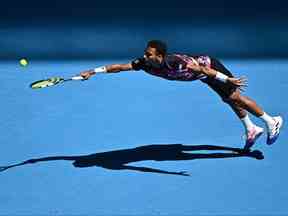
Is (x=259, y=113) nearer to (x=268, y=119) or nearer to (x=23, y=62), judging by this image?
(x=268, y=119)

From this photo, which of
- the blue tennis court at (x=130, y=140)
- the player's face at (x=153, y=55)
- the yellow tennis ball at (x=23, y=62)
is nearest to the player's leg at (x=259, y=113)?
the blue tennis court at (x=130, y=140)

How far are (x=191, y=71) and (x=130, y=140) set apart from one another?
1.10 meters

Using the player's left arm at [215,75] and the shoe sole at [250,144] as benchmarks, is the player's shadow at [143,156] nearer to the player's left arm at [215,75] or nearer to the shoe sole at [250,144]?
the shoe sole at [250,144]

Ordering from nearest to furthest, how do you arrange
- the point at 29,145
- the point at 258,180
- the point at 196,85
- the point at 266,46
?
the point at 258,180 → the point at 29,145 → the point at 196,85 → the point at 266,46

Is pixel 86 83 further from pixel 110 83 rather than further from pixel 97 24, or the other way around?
pixel 97 24

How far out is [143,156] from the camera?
538cm

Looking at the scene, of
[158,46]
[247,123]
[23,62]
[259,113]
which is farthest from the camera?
[23,62]

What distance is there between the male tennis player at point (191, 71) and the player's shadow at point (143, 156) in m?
0.28

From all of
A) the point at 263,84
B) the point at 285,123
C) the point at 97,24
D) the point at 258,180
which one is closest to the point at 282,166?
the point at 258,180

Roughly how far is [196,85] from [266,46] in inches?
47.2

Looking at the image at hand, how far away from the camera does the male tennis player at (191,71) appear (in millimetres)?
4703

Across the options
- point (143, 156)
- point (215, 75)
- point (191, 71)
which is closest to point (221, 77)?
point (215, 75)

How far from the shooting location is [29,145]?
559cm

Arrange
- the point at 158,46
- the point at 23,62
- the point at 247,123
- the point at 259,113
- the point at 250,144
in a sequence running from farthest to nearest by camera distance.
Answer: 1. the point at 23,62
2. the point at 250,144
3. the point at 247,123
4. the point at 259,113
5. the point at 158,46
